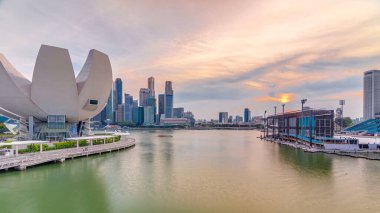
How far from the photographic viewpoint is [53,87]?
42.9m

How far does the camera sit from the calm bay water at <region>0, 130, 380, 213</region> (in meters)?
17.8

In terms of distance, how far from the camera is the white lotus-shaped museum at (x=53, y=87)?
40969 mm

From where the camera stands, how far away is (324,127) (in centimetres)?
5156

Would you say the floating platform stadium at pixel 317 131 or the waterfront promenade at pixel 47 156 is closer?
the waterfront promenade at pixel 47 156

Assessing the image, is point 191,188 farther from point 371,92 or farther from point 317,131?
point 371,92

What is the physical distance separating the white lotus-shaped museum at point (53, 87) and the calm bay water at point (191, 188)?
1601cm

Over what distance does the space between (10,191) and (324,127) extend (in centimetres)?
5427

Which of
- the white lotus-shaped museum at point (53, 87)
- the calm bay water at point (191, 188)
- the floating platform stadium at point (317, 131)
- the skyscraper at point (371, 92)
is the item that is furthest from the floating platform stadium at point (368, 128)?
the skyscraper at point (371, 92)

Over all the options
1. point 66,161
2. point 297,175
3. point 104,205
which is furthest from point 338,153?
point 66,161

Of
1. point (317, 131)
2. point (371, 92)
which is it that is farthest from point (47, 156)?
point (371, 92)

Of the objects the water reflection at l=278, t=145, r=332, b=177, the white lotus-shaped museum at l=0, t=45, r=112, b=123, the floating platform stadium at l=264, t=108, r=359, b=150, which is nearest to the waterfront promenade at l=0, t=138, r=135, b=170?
A: the white lotus-shaped museum at l=0, t=45, r=112, b=123

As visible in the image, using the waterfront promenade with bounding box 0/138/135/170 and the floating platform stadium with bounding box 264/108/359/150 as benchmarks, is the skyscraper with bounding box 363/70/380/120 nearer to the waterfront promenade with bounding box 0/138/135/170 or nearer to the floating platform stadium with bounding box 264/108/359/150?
the floating platform stadium with bounding box 264/108/359/150

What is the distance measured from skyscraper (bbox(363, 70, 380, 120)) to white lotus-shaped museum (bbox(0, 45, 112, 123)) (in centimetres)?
20681

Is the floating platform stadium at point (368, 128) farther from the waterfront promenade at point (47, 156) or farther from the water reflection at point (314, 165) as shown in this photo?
the waterfront promenade at point (47, 156)
